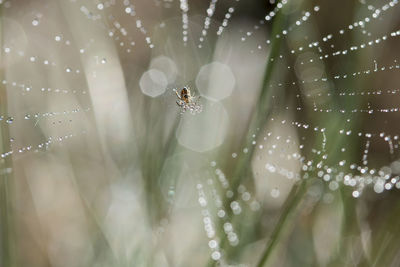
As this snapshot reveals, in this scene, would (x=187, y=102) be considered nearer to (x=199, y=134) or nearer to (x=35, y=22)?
(x=199, y=134)

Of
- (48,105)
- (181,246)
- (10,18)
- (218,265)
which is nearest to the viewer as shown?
(218,265)

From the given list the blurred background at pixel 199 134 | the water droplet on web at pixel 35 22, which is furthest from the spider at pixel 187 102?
the water droplet on web at pixel 35 22

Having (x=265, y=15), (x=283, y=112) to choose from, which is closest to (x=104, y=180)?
(x=283, y=112)

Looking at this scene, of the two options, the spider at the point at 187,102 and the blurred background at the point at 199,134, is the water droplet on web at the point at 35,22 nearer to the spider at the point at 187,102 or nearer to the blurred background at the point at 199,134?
the blurred background at the point at 199,134

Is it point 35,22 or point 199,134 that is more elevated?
point 35,22

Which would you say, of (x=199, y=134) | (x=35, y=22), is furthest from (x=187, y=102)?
(x=35, y=22)

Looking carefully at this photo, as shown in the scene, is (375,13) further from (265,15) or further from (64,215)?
(64,215)
